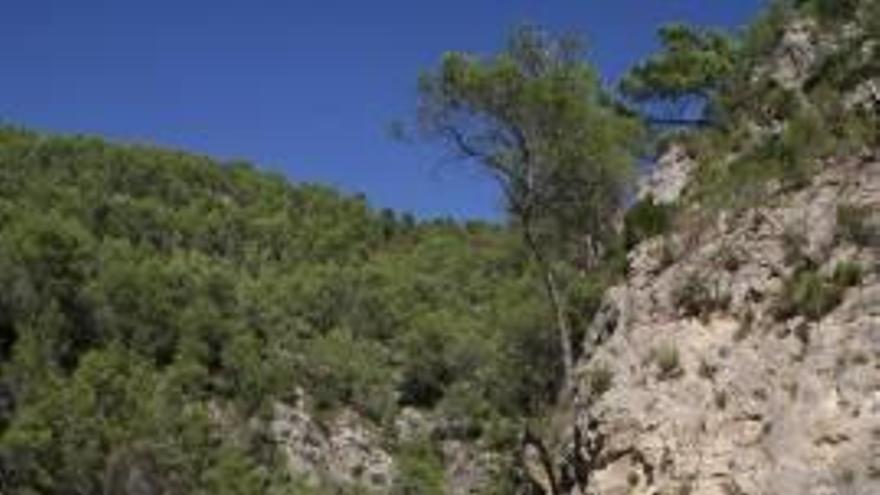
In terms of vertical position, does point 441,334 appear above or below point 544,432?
above

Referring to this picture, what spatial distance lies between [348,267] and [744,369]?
10951cm

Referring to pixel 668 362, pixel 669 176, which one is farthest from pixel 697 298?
pixel 669 176

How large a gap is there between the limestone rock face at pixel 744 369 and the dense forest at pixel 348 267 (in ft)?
4.39

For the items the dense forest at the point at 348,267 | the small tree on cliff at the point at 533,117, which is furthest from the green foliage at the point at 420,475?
the small tree on cliff at the point at 533,117

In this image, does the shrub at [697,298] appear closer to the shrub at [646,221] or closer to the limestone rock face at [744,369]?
the limestone rock face at [744,369]

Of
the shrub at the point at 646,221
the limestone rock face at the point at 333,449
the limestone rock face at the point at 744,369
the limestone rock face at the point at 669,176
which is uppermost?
the limestone rock face at the point at 333,449

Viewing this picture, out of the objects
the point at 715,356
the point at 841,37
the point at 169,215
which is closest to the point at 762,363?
the point at 715,356

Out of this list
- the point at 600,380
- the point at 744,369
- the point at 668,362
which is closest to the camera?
the point at 744,369

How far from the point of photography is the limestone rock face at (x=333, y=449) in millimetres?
92938

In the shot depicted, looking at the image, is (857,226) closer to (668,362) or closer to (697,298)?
(697,298)

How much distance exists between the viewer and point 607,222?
39.7m

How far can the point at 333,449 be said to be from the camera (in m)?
98.7

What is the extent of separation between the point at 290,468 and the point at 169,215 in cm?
4472

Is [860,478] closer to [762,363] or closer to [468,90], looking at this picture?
[762,363]
